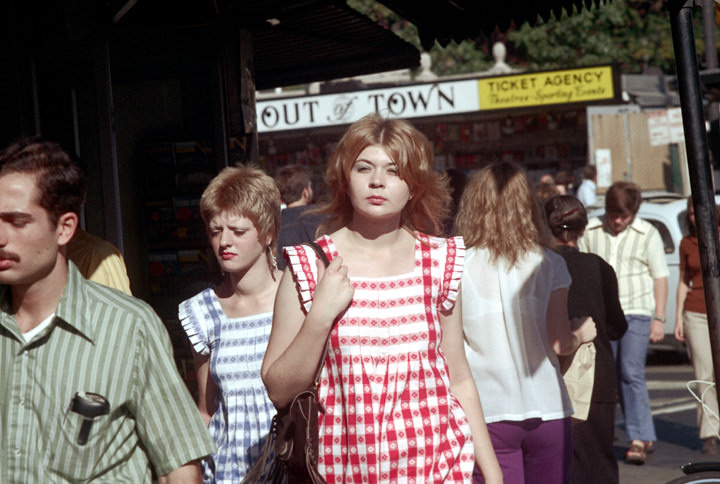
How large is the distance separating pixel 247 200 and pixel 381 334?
1.21m

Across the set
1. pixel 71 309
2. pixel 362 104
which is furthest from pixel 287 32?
pixel 362 104

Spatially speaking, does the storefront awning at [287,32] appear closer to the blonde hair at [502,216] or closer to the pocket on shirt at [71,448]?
the blonde hair at [502,216]

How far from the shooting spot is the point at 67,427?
240cm

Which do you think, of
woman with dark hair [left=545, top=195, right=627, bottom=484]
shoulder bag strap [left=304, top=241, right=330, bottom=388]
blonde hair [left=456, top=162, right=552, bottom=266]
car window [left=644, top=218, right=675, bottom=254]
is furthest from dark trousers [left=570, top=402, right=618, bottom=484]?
car window [left=644, top=218, right=675, bottom=254]

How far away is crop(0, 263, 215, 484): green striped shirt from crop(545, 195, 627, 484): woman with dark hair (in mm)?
3496

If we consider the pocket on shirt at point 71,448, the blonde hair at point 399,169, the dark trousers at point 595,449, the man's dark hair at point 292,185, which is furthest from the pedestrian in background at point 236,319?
the man's dark hair at point 292,185

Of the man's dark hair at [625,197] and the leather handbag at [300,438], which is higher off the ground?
the man's dark hair at [625,197]

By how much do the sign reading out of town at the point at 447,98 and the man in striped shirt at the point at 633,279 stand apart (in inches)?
461

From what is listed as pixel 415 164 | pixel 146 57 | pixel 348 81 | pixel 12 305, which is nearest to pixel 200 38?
pixel 146 57

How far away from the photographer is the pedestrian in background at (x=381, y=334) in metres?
3.00

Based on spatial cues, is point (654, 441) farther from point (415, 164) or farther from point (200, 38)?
point (415, 164)

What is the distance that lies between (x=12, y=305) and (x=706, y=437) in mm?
6563

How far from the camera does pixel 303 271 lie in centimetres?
306

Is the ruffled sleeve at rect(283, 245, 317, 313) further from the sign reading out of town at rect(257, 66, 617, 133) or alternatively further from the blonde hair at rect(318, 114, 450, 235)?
the sign reading out of town at rect(257, 66, 617, 133)
